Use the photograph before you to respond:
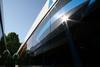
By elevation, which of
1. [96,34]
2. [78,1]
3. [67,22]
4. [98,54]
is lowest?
[98,54]

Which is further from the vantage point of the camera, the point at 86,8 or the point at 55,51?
the point at 55,51

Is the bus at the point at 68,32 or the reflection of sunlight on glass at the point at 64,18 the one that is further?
the reflection of sunlight on glass at the point at 64,18

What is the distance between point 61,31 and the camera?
9.47ft

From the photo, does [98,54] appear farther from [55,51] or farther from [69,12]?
[55,51]

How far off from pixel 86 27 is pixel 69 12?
0.43m

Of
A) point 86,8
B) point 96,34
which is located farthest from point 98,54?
point 86,8

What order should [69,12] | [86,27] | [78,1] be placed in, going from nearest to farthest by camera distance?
1. [86,27]
2. [78,1]
3. [69,12]

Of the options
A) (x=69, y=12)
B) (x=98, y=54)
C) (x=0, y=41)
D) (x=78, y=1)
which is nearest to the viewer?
(x=98, y=54)

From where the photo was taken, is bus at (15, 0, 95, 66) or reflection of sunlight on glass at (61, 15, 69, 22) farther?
reflection of sunlight on glass at (61, 15, 69, 22)

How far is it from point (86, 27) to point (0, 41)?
246 inches

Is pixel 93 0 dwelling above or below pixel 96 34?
above

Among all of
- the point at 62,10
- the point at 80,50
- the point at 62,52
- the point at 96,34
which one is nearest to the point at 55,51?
the point at 62,52

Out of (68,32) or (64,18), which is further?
(64,18)

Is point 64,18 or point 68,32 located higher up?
point 64,18
